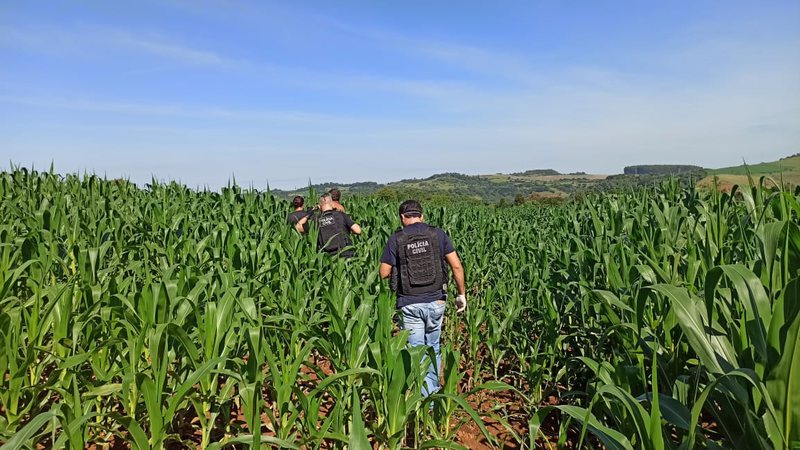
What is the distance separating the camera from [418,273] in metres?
4.39

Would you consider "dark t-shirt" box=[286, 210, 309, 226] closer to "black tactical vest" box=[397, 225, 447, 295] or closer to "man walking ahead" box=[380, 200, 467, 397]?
"man walking ahead" box=[380, 200, 467, 397]

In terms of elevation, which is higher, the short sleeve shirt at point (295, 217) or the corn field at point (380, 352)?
the short sleeve shirt at point (295, 217)

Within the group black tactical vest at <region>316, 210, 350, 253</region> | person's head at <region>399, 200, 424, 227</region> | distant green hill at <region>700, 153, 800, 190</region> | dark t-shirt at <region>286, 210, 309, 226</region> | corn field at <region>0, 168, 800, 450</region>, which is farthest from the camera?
dark t-shirt at <region>286, 210, 309, 226</region>

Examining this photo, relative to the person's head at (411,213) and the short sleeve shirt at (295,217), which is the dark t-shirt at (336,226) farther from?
the person's head at (411,213)

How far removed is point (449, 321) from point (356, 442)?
4.30 metres

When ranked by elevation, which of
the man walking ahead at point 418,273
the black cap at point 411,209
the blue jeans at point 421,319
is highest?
the black cap at point 411,209

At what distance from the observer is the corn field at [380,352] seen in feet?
5.79

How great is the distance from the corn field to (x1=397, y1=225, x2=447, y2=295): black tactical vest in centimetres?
65

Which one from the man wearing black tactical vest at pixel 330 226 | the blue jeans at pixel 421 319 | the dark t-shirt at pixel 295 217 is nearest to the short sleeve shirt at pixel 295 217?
the dark t-shirt at pixel 295 217

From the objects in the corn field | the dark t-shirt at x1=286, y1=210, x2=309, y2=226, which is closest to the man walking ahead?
the corn field

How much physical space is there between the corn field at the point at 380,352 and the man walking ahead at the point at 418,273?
54 centimetres

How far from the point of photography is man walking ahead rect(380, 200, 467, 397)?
14.4 ft

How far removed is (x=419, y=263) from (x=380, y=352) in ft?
5.54

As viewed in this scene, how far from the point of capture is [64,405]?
2055 millimetres
